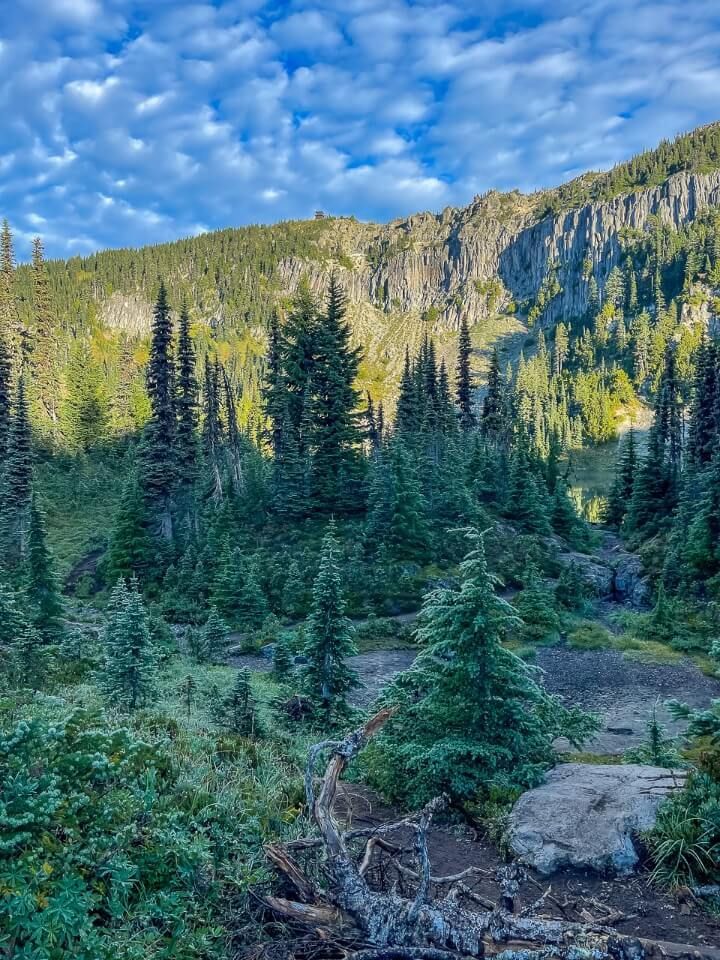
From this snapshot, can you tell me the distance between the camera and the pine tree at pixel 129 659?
13.0 meters

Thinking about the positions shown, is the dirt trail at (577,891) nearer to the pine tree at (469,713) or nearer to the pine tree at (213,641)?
the pine tree at (469,713)

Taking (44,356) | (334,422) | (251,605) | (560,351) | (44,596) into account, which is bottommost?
(251,605)

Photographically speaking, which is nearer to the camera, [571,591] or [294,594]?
[294,594]

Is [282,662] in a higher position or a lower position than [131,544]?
lower

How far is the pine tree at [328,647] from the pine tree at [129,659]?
3.73 metres

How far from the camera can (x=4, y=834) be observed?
4.23 metres

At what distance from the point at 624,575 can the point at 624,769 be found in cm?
3205

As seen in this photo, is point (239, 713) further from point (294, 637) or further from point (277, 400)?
point (277, 400)

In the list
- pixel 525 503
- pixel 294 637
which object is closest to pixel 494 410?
pixel 525 503

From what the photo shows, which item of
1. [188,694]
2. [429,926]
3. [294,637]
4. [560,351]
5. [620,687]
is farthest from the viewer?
[560,351]

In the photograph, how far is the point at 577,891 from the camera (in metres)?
6.05

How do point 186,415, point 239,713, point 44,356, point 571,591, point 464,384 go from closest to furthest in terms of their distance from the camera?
point 239,713
point 571,591
point 186,415
point 464,384
point 44,356

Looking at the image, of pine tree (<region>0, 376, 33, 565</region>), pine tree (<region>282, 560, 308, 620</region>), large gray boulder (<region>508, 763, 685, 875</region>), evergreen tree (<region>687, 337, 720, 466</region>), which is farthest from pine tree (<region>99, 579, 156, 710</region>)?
evergreen tree (<region>687, 337, 720, 466</region>)

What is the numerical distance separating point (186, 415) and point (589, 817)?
39428 millimetres
